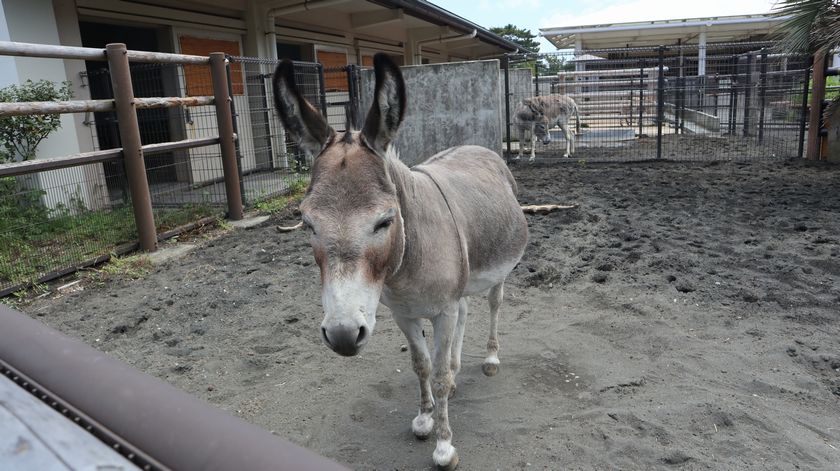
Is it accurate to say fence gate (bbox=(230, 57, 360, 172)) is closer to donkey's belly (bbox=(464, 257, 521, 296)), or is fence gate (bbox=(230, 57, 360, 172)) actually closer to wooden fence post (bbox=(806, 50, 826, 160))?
donkey's belly (bbox=(464, 257, 521, 296))

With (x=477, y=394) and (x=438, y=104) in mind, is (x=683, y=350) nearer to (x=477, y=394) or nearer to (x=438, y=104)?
→ (x=477, y=394)

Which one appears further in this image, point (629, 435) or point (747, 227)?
point (747, 227)

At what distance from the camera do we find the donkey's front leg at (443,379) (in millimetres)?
2654

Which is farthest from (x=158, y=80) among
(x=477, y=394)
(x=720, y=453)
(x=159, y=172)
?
(x=720, y=453)

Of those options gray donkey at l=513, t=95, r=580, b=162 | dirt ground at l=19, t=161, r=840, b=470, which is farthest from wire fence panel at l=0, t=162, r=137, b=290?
gray donkey at l=513, t=95, r=580, b=162

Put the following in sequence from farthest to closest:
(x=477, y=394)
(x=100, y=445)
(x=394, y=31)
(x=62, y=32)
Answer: (x=394, y=31) → (x=62, y=32) → (x=477, y=394) → (x=100, y=445)

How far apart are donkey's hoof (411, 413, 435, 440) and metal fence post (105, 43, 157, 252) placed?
14.7ft

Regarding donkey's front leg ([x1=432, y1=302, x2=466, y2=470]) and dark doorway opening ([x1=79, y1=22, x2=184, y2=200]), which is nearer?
donkey's front leg ([x1=432, y1=302, x2=466, y2=470])

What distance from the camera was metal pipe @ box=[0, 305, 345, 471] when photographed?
0.56 meters

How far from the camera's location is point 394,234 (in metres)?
2.10

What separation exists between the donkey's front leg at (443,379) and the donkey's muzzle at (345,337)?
884 millimetres

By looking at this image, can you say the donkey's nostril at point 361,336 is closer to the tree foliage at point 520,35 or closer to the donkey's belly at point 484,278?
the donkey's belly at point 484,278

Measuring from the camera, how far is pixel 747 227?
623 cm

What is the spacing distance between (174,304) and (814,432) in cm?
466
